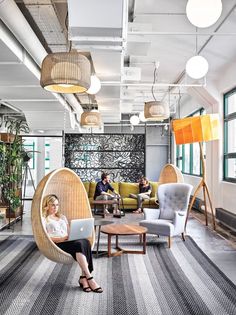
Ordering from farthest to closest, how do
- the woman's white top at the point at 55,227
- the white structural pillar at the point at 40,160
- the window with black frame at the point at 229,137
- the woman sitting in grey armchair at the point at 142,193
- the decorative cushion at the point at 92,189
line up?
the white structural pillar at the point at 40,160
the decorative cushion at the point at 92,189
the woman sitting in grey armchair at the point at 142,193
the window with black frame at the point at 229,137
the woman's white top at the point at 55,227

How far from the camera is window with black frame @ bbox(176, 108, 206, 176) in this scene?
11.9m

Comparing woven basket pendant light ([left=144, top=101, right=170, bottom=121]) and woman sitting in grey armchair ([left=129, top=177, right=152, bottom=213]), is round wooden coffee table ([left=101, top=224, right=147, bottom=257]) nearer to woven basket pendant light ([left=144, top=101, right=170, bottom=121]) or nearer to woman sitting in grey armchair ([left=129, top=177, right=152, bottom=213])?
woven basket pendant light ([left=144, top=101, right=170, bottom=121])

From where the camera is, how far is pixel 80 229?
4.34 m

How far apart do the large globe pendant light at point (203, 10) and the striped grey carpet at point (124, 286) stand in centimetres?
261

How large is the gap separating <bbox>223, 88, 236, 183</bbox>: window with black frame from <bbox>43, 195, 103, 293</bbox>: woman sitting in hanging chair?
4.81 m

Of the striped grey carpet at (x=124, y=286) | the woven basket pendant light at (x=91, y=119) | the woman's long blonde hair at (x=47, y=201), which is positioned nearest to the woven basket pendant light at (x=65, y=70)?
the woman's long blonde hair at (x=47, y=201)

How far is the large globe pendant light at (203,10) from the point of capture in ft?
9.86

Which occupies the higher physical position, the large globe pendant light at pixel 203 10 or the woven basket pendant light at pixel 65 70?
the large globe pendant light at pixel 203 10

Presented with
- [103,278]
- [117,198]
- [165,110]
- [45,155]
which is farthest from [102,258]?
[45,155]

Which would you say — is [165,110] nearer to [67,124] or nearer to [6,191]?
[6,191]

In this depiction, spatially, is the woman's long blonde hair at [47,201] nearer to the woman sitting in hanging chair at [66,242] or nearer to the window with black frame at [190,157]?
the woman sitting in hanging chair at [66,242]

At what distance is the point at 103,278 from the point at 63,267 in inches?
26.2

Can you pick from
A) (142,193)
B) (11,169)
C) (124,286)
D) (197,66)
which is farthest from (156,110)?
(124,286)

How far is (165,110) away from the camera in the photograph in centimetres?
712
